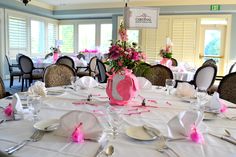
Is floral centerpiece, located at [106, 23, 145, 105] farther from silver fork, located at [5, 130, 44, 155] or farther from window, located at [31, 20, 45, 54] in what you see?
window, located at [31, 20, 45, 54]

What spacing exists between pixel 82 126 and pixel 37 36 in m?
8.70

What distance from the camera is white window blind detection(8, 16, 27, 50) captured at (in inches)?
300

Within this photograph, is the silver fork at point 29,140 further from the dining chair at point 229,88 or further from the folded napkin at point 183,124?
the dining chair at point 229,88

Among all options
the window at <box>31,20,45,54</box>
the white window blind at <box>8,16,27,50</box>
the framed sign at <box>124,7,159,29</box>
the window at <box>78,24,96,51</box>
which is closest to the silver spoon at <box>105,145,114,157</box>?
the framed sign at <box>124,7,159,29</box>

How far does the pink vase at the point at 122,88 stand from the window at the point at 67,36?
8.79 meters

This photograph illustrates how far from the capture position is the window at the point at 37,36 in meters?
8.72

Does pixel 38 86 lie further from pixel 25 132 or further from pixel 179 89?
pixel 179 89

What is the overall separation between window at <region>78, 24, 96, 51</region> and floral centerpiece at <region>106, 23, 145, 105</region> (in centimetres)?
825

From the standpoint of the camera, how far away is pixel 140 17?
355 centimetres

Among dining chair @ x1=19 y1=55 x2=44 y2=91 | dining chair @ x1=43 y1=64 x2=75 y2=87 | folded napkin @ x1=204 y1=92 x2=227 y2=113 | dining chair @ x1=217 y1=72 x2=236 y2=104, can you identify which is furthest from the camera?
dining chair @ x1=19 y1=55 x2=44 y2=91

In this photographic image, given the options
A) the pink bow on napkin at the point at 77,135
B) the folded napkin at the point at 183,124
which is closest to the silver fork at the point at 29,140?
the pink bow on napkin at the point at 77,135

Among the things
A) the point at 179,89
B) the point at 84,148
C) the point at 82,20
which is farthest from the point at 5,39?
Answer: the point at 84,148

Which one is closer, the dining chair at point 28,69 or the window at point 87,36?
the dining chair at point 28,69

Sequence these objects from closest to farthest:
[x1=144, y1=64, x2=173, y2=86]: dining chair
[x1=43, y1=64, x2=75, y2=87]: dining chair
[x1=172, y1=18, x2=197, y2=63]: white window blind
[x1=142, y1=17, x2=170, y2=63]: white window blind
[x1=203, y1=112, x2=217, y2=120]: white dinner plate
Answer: [x1=203, y1=112, x2=217, y2=120]: white dinner plate, [x1=43, y1=64, x2=75, y2=87]: dining chair, [x1=144, y1=64, x2=173, y2=86]: dining chair, [x1=172, y1=18, x2=197, y2=63]: white window blind, [x1=142, y1=17, x2=170, y2=63]: white window blind
